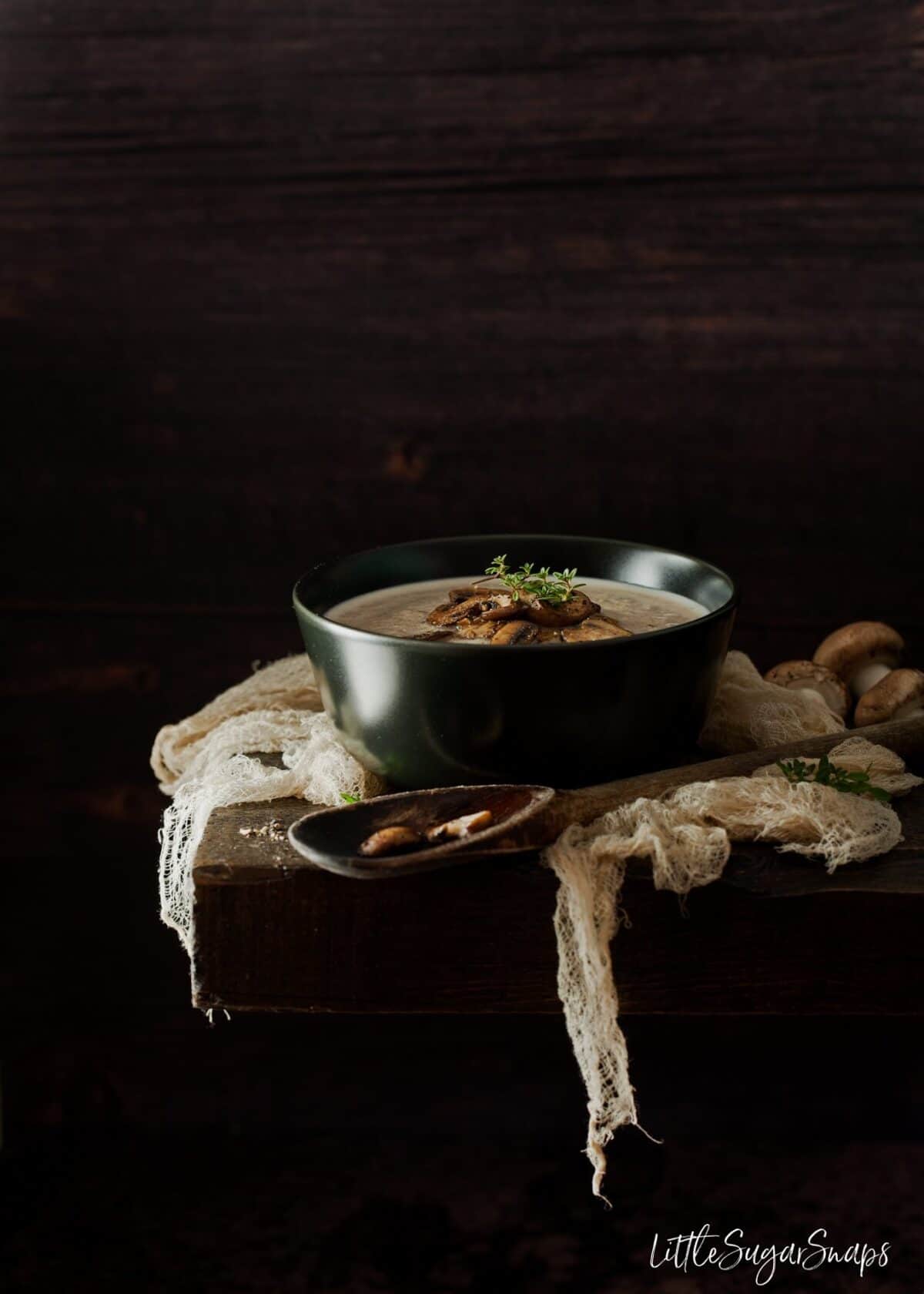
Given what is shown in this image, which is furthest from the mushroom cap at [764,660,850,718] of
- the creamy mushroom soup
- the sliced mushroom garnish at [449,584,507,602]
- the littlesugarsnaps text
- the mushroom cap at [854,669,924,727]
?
the littlesugarsnaps text

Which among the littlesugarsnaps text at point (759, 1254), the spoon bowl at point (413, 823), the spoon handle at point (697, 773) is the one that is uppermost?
the spoon bowl at point (413, 823)

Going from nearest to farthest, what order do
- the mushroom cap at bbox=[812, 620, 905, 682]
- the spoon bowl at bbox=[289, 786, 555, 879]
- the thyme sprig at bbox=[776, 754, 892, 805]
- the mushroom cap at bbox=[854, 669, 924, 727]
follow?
1. the spoon bowl at bbox=[289, 786, 555, 879]
2. the thyme sprig at bbox=[776, 754, 892, 805]
3. the mushroom cap at bbox=[854, 669, 924, 727]
4. the mushroom cap at bbox=[812, 620, 905, 682]

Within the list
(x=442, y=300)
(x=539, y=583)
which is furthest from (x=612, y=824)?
(x=442, y=300)

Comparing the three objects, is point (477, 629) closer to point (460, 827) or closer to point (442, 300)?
A: point (460, 827)

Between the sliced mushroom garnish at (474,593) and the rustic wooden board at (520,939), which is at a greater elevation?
the sliced mushroom garnish at (474,593)

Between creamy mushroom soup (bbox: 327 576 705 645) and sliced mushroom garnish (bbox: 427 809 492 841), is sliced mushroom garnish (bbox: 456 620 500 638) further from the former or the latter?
sliced mushroom garnish (bbox: 427 809 492 841)

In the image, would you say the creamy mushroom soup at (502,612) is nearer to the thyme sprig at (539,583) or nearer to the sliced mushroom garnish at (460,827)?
the thyme sprig at (539,583)

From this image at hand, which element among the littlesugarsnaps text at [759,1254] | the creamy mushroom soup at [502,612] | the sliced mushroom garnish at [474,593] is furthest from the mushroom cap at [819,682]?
the littlesugarsnaps text at [759,1254]
